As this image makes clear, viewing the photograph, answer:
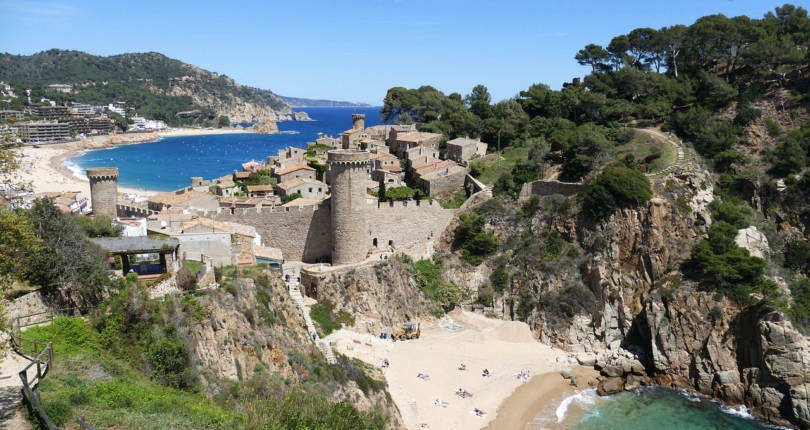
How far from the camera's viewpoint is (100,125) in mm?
125000

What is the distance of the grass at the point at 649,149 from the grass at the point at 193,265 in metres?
26.6

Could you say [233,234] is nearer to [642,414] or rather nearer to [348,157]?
[348,157]

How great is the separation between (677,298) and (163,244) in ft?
77.4

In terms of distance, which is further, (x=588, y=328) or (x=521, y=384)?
(x=588, y=328)

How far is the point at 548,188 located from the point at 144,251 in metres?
24.0

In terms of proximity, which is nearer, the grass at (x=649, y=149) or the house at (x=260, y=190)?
the grass at (x=649, y=149)

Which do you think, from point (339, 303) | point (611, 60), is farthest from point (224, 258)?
point (611, 60)

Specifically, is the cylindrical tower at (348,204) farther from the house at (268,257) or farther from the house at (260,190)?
the house at (260,190)

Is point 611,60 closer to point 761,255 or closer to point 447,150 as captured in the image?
point 447,150

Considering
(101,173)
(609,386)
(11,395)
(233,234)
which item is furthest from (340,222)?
(11,395)

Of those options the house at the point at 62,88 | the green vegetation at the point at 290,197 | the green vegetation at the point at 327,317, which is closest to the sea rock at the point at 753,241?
the green vegetation at the point at 327,317

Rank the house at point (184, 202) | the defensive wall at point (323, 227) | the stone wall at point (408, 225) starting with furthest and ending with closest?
the stone wall at point (408, 225), the house at point (184, 202), the defensive wall at point (323, 227)

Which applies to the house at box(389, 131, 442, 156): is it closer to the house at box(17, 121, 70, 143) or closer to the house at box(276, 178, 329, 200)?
the house at box(276, 178, 329, 200)

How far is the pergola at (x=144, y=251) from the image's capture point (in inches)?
702
